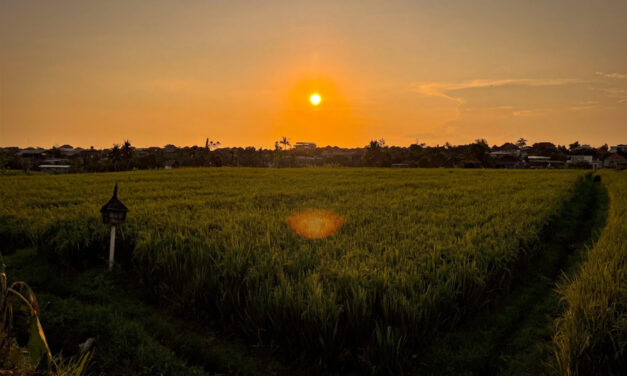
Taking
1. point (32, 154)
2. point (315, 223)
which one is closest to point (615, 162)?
point (315, 223)

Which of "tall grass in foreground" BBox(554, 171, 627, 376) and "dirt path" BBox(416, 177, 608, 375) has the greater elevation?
"tall grass in foreground" BBox(554, 171, 627, 376)

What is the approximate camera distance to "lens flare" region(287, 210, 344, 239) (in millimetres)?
7191

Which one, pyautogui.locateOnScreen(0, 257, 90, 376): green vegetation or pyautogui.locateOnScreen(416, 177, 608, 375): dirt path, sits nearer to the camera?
pyautogui.locateOnScreen(0, 257, 90, 376): green vegetation

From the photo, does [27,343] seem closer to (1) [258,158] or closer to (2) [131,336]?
(2) [131,336]

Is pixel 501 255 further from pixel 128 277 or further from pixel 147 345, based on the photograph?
pixel 128 277

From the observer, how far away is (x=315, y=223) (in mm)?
8289

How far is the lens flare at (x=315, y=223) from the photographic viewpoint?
23.6 ft

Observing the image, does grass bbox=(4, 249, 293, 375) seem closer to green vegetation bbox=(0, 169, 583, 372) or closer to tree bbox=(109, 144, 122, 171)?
green vegetation bbox=(0, 169, 583, 372)

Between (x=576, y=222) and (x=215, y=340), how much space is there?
11.9 m

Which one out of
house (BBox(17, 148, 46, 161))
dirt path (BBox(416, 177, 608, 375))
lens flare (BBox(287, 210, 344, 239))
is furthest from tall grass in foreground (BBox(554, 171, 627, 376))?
house (BBox(17, 148, 46, 161))

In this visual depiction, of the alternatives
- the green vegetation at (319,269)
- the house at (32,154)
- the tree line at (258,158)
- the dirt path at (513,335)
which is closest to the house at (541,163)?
the tree line at (258,158)

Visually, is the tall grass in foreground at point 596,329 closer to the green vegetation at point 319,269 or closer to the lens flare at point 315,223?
the green vegetation at point 319,269

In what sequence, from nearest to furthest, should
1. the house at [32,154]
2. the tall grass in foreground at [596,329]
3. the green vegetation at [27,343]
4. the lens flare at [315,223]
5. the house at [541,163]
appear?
the green vegetation at [27,343] < the tall grass in foreground at [596,329] < the lens flare at [315,223] < the house at [541,163] < the house at [32,154]

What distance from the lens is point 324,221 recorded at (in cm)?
862
